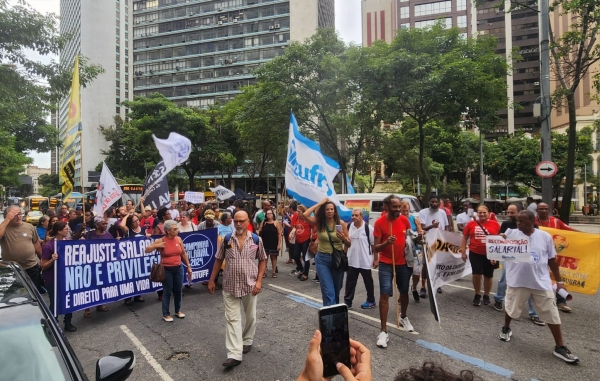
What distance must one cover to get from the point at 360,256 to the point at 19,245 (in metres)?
5.01

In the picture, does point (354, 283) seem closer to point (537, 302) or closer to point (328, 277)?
point (328, 277)

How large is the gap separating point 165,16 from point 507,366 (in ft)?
254

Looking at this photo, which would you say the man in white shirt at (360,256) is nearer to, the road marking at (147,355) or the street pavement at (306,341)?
the street pavement at (306,341)

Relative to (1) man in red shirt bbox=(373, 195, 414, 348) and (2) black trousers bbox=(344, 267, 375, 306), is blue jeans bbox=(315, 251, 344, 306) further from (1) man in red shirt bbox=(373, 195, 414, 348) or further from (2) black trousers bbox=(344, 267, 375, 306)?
(2) black trousers bbox=(344, 267, 375, 306)

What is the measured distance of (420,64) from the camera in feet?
50.5

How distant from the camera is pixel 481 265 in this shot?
20.4 ft

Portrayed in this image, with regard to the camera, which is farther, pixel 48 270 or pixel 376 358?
pixel 48 270

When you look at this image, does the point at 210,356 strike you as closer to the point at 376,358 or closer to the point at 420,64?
the point at 376,358

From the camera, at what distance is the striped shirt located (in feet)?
13.9

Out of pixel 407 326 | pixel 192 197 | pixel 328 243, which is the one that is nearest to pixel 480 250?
pixel 407 326

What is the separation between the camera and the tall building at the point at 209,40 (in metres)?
61.5

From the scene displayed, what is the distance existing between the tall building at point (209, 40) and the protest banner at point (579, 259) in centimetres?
5945

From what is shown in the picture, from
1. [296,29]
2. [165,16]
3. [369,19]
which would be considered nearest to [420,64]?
[296,29]

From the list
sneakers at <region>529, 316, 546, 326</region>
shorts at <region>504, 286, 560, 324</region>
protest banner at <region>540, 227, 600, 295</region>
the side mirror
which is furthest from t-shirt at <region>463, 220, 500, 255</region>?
the side mirror
